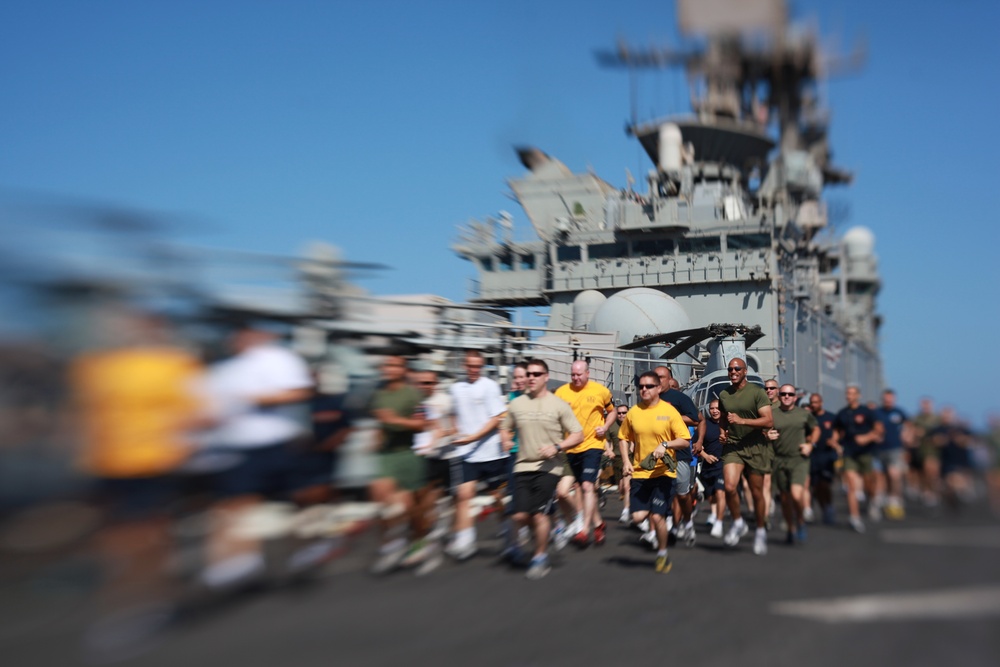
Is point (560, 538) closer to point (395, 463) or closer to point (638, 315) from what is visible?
point (395, 463)

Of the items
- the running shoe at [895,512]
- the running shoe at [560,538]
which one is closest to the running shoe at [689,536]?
the running shoe at [560,538]

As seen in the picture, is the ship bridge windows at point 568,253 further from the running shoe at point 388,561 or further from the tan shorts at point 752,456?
the running shoe at point 388,561

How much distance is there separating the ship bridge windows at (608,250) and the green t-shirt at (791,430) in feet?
86.1

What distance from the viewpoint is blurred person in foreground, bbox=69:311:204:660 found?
5.20 meters

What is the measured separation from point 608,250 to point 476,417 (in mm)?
27953

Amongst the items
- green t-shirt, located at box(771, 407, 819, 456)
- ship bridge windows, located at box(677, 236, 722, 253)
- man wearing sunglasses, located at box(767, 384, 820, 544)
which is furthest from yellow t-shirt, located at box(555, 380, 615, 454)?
ship bridge windows, located at box(677, 236, 722, 253)

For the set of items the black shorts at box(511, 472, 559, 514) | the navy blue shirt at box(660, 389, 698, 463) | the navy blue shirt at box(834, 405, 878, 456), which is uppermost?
the navy blue shirt at box(660, 389, 698, 463)

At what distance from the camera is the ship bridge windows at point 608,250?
118 ft

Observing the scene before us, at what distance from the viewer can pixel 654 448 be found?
8.49m

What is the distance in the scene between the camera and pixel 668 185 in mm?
36656

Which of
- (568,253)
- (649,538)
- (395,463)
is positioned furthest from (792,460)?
(568,253)

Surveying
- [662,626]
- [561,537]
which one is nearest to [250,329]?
[662,626]

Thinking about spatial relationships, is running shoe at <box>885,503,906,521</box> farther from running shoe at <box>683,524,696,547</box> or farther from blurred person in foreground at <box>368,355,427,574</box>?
blurred person in foreground at <box>368,355,427,574</box>

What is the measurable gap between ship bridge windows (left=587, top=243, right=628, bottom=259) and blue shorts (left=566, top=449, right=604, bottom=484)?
2677 centimetres
